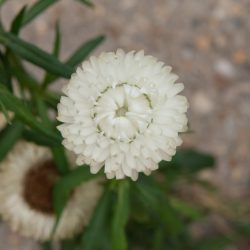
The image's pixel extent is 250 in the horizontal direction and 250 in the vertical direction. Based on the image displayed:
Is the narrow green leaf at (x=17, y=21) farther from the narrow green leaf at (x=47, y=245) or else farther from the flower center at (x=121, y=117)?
the narrow green leaf at (x=47, y=245)

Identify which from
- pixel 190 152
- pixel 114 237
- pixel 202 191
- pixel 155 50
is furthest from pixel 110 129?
pixel 155 50

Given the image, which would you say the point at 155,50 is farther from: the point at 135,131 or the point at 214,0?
the point at 135,131

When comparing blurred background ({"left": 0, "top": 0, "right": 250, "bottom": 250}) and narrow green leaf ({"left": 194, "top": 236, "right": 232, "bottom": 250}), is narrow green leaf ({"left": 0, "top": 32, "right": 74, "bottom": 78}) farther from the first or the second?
blurred background ({"left": 0, "top": 0, "right": 250, "bottom": 250})

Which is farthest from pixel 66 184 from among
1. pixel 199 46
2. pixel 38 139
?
pixel 199 46

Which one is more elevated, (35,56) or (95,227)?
(35,56)

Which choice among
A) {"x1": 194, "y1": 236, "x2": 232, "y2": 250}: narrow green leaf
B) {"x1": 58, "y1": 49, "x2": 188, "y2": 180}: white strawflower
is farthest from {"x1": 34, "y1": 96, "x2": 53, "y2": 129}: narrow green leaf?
{"x1": 194, "y1": 236, "x2": 232, "y2": 250}: narrow green leaf

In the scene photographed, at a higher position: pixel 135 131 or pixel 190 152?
pixel 190 152

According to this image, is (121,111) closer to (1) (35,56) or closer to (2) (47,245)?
(1) (35,56)
